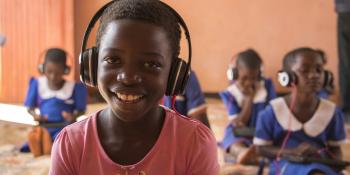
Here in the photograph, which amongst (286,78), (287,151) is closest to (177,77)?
(286,78)

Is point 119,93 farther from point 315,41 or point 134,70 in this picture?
point 315,41

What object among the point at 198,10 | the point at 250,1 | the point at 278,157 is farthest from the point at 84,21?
the point at 278,157

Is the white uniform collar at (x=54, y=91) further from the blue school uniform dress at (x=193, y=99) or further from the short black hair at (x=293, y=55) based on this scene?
the short black hair at (x=293, y=55)

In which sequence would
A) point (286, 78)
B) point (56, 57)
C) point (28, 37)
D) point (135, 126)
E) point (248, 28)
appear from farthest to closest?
point (248, 28)
point (28, 37)
point (56, 57)
point (286, 78)
point (135, 126)

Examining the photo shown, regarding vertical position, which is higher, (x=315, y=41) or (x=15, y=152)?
(x=315, y=41)

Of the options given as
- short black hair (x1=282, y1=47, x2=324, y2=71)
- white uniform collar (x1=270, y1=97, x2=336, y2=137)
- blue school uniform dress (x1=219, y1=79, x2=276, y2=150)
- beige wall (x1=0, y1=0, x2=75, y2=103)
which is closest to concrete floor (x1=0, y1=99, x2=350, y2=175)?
blue school uniform dress (x1=219, y1=79, x2=276, y2=150)

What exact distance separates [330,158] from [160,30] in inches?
54.7

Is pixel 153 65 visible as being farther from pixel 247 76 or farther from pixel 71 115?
pixel 71 115

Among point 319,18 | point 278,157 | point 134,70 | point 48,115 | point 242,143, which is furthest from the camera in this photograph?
point 319,18

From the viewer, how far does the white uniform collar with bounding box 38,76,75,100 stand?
2984mm

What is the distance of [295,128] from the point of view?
79.6 inches

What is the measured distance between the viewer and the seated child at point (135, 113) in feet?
2.83

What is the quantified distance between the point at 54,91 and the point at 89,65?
2.15 metres

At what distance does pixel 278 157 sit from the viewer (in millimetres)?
2006
